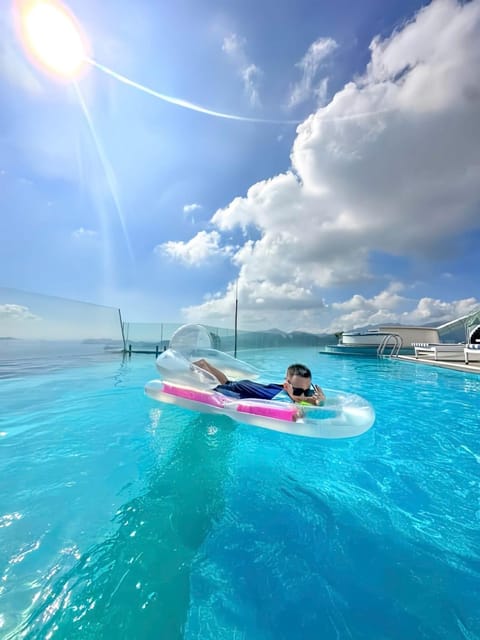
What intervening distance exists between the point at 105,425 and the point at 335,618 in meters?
3.44

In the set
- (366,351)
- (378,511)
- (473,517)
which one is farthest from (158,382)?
(366,351)

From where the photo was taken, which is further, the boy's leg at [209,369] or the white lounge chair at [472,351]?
the white lounge chair at [472,351]

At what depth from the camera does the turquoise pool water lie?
3.76 feet

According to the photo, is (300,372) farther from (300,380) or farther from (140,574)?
(140,574)

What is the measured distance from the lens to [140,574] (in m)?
1.32

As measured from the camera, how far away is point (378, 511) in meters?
1.93

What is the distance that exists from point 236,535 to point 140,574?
0.57 m

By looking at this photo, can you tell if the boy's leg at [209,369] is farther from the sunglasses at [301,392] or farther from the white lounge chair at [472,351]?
the white lounge chair at [472,351]

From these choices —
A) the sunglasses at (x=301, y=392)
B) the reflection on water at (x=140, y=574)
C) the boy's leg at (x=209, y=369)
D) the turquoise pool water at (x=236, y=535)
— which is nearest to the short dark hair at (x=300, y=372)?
the sunglasses at (x=301, y=392)

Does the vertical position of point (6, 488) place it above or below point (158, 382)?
below

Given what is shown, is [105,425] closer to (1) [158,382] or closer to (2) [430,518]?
(1) [158,382]

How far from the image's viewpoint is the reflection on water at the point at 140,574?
3.57ft

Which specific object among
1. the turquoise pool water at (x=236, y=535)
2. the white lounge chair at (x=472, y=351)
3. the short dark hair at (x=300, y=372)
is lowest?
the turquoise pool water at (x=236, y=535)

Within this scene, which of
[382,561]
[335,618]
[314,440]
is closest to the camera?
[335,618]
